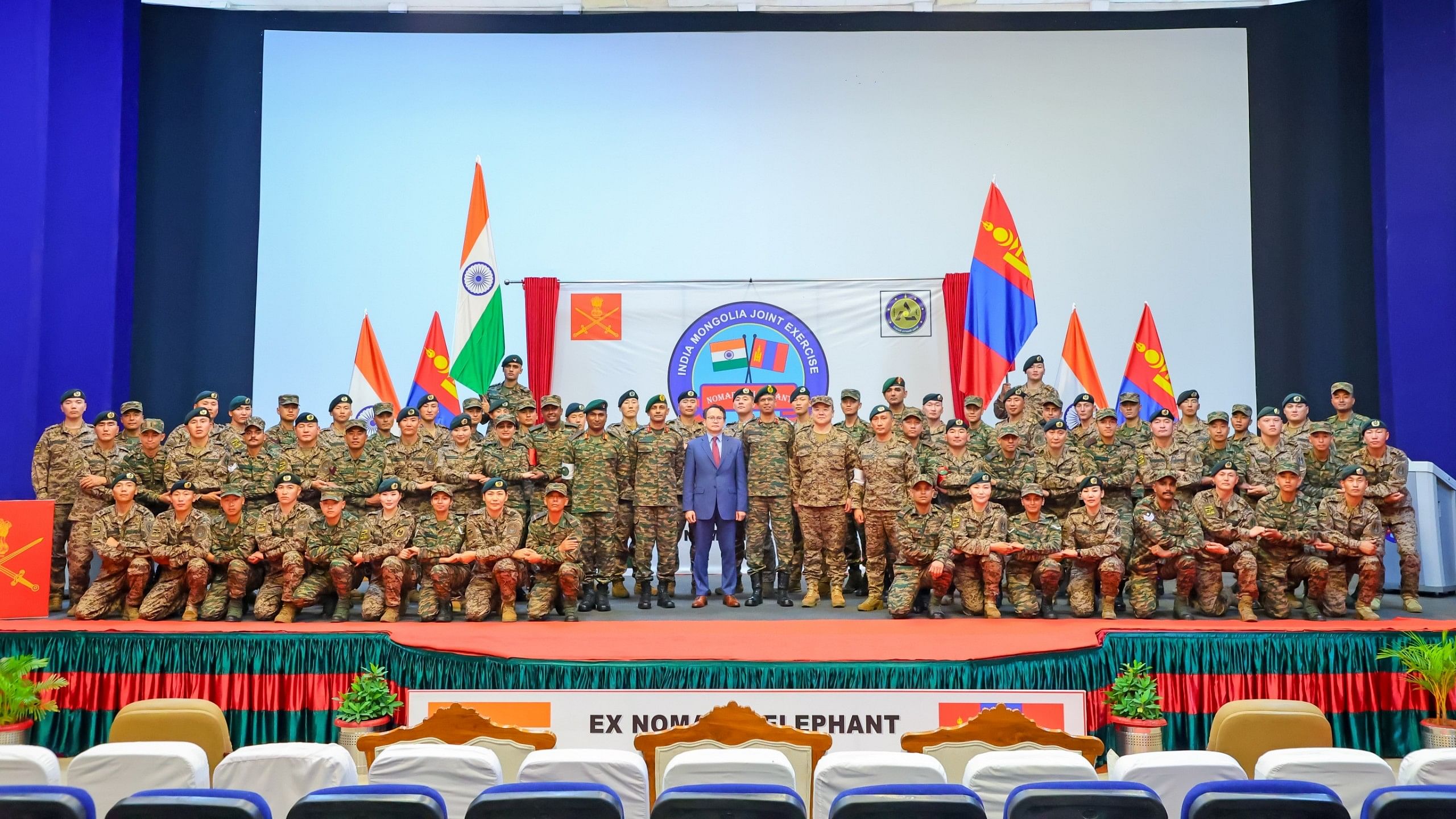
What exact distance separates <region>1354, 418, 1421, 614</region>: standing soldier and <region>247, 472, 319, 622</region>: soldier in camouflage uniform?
6847mm

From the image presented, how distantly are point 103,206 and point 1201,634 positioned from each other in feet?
32.2

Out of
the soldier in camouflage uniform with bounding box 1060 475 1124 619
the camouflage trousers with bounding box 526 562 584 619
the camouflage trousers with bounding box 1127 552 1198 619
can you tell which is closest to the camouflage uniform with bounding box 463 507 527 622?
the camouflage trousers with bounding box 526 562 584 619

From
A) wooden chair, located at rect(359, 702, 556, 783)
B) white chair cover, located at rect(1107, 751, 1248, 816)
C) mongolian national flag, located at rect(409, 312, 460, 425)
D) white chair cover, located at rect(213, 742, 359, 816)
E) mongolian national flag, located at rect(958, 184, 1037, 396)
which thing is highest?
A: mongolian national flag, located at rect(958, 184, 1037, 396)

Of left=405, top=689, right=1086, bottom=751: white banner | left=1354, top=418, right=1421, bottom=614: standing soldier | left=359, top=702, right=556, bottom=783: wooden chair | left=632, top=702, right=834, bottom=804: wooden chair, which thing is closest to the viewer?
left=632, top=702, right=834, bottom=804: wooden chair

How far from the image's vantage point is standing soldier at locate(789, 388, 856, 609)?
301 inches

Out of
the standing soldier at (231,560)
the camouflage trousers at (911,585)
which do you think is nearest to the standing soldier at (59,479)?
the standing soldier at (231,560)

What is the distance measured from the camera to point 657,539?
25.4ft

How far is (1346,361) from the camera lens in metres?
10.6

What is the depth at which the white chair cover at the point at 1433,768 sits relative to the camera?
2.97 metres

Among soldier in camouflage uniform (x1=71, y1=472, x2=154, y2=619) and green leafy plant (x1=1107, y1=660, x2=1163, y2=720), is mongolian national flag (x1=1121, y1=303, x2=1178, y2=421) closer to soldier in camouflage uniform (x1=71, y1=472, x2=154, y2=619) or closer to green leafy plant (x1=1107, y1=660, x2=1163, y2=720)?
green leafy plant (x1=1107, y1=660, x2=1163, y2=720)

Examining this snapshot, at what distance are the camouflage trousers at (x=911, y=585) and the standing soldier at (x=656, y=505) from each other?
1.04 metres

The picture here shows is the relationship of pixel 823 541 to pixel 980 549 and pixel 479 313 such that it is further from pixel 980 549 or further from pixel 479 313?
pixel 479 313

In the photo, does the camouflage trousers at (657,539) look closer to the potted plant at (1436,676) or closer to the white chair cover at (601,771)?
the potted plant at (1436,676)

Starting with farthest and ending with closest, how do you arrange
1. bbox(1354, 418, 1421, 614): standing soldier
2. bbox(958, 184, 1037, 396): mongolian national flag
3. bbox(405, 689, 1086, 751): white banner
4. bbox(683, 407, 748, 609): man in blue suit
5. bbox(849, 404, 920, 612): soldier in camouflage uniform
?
bbox(958, 184, 1037, 396): mongolian national flag → bbox(683, 407, 748, 609): man in blue suit → bbox(849, 404, 920, 612): soldier in camouflage uniform → bbox(1354, 418, 1421, 614): standing soldier → bbox(405, 689, 1086, 751): white banner
